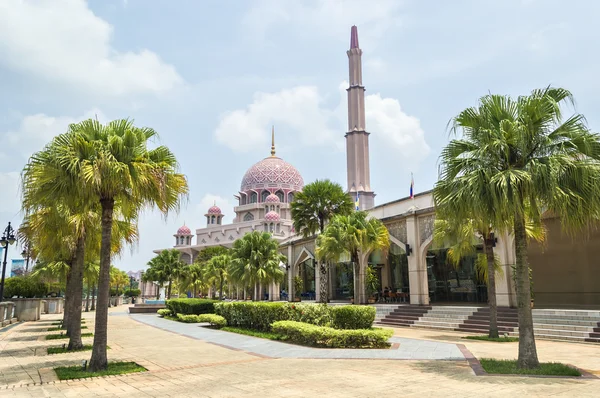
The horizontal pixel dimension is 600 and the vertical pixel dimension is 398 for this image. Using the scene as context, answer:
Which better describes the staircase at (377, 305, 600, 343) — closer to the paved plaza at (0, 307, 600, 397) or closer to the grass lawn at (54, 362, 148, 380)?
the paved plaza at (0, 307, 600, 397)

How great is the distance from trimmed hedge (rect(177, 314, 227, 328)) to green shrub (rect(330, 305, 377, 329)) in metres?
8.94

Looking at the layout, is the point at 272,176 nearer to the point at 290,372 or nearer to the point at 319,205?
the point at 319,205

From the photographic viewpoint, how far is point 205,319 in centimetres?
2589

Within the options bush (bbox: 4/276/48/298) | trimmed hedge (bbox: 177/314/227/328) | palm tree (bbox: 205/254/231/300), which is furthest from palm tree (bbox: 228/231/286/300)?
bush (bbox: 4/276/48/298)

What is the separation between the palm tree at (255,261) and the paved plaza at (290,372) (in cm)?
1273

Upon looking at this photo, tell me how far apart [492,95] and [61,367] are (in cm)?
1192

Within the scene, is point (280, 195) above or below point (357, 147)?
below

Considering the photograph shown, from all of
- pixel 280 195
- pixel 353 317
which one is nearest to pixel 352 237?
pixel 353 317

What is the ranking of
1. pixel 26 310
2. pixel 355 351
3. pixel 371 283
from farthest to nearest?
pixel 371 283 < pixel 26 310 < pixel 355 351

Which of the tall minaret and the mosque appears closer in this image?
the mosque

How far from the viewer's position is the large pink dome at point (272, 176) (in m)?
89.9

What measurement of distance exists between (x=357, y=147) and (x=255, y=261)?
124ft

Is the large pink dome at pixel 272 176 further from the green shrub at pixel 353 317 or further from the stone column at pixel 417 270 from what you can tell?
the green shrub at pixel 353 317

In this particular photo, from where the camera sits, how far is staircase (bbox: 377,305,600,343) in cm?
1600
